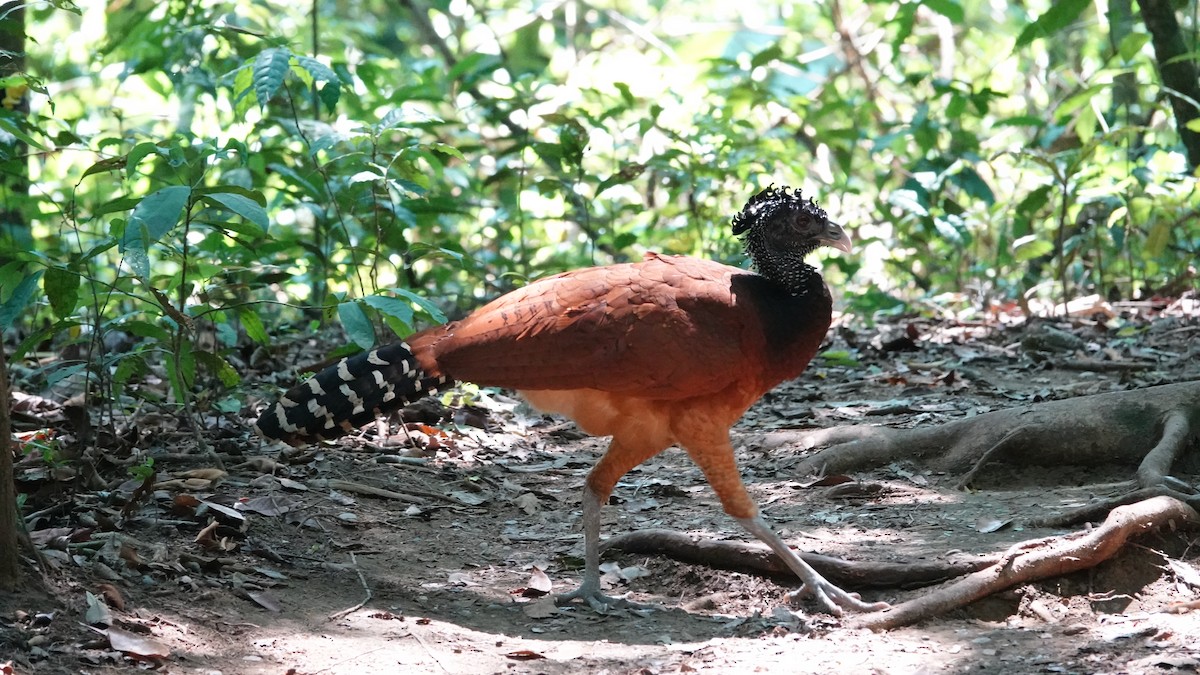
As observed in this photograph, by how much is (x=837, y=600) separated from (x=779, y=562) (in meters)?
0.33

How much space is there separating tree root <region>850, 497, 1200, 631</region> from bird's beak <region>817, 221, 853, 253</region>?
1469 mm

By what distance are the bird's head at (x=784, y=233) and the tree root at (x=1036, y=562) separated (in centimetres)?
138

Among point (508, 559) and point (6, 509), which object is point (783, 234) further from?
point (6, 509)

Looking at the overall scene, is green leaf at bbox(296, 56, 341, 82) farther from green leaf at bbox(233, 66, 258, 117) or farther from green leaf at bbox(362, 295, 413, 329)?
green leaf at bbox(362, 295, 413, 329)

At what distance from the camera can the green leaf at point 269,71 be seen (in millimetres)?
5031

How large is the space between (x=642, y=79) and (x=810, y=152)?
7.68ft

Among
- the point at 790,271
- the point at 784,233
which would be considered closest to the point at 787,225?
the point at 784,233

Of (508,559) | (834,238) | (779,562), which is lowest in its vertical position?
(508,559)

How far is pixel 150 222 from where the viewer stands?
3789mm

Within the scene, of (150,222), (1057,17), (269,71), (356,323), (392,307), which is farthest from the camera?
(1057,17)

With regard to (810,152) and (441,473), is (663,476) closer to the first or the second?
(441,473)

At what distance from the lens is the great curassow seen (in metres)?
4.25

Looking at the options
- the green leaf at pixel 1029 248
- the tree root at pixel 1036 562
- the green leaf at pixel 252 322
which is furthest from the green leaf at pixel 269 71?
the green leaf at pixel 1029 248

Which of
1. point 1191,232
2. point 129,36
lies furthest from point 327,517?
point 1191,232
